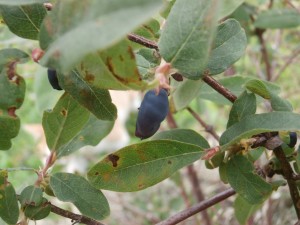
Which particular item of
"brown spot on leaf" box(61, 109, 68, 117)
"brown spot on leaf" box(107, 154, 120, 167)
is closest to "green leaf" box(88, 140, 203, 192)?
"brown spot on leaf" box(107, 154, 120, 167)

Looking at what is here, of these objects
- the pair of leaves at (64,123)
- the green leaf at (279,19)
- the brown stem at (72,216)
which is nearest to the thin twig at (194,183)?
the green leaf at (279,19)

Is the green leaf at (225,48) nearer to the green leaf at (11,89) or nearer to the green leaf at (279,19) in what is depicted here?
the green leaf at (11,89)

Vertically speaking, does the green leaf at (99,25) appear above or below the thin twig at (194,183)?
above

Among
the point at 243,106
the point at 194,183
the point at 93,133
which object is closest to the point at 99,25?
the point at 243,106

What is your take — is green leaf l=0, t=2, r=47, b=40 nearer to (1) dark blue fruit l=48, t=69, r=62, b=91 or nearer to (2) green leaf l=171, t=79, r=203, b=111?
(1) dark blue fruit l=48, t=69, r=62, b=91

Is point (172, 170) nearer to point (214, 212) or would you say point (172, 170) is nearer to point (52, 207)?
point (52, 207)

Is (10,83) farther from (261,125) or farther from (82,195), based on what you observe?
(261,125)

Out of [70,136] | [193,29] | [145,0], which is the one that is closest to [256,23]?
[70,136]

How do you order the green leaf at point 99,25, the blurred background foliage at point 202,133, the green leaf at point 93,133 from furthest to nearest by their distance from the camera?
the blurred background foliage at point 202,133
the green leaf at point 93,133
the green leaf at point 99,25
